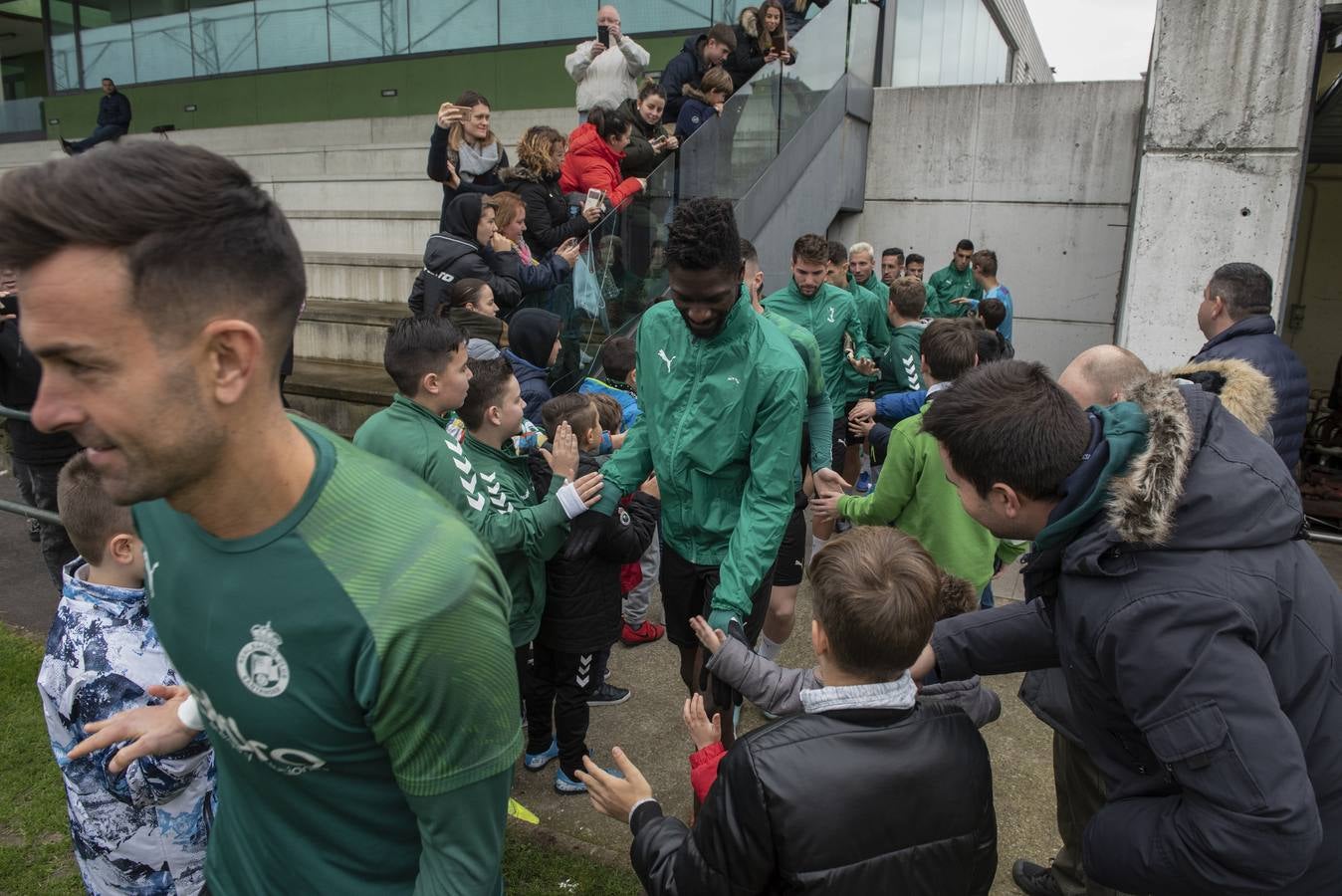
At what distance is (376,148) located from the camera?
485 inches

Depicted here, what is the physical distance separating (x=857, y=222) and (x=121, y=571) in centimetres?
1162

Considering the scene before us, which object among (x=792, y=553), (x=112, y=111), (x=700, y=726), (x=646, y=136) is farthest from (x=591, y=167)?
(x=112, y=111)

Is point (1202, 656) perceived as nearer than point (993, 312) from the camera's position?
Yes

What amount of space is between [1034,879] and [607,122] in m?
6.57

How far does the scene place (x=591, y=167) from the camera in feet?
25.3

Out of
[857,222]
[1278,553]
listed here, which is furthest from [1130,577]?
[857,222]

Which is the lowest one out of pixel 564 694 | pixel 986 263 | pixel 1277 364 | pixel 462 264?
pixel 564 694

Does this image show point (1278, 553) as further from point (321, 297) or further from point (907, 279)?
point (321, 297)

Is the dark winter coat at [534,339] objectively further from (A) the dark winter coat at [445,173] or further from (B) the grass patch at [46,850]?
(B) the grass patch at [46,850]

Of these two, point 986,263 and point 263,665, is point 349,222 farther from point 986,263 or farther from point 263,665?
point 263,665

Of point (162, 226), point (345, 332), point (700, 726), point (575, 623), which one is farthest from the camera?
point (345, 332)

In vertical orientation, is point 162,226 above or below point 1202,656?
above

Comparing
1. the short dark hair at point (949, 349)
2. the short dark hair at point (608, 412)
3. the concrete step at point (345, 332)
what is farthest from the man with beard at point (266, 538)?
the concrete step at point (345, 332)

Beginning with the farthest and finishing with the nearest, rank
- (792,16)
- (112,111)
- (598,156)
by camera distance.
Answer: (112,111), (792,16), (598,156)
